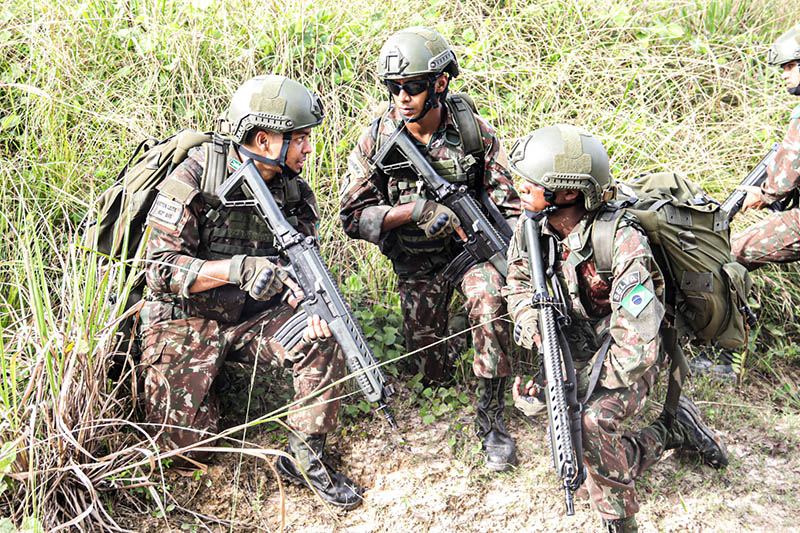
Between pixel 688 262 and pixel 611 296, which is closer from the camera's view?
pixel 611 296

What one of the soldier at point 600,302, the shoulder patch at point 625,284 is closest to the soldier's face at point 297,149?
the soldier at point 600,302

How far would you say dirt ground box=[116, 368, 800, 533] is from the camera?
3.42 metres

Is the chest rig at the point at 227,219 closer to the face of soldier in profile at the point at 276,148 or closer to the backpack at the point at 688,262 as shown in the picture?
the face of soldier in profile at the point at 276,148

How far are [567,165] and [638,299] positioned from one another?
67cm

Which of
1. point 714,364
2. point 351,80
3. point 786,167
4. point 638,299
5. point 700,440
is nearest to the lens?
point 638,299

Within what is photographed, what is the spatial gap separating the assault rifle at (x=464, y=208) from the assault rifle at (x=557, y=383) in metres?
0.62

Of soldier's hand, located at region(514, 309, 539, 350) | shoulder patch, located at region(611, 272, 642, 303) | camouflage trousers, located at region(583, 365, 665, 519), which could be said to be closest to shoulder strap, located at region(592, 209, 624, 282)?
shoulder patch, located at region(611, 272, 642, 303)

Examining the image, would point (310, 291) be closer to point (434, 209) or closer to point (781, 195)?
point (434, 209)

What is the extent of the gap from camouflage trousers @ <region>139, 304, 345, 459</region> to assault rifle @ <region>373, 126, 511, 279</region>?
1028 mm

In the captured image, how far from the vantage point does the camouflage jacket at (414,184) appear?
13.5 feet

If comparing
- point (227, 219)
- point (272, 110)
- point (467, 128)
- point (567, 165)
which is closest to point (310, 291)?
point (227, 219)

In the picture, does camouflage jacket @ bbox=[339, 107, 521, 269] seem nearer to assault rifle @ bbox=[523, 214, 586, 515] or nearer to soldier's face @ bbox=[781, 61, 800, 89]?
assault rifle @ bbox=[523, 214, 586, 515]

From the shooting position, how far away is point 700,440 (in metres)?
3.80

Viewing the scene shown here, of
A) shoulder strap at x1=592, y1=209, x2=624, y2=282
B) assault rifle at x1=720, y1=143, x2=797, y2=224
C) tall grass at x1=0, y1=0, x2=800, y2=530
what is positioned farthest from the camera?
tall grass at x1=0, y1=0, x2=800, y2=530
